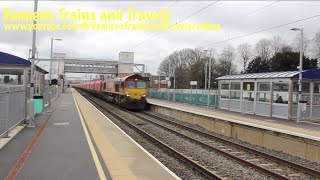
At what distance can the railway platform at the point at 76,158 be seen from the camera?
26.8ft

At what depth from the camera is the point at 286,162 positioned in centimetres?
1159

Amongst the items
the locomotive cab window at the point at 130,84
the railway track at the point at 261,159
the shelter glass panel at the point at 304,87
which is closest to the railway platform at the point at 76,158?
the railway track at the point at 261,159

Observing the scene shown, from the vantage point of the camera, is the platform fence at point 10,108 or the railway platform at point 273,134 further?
the railway platform at point 273,134

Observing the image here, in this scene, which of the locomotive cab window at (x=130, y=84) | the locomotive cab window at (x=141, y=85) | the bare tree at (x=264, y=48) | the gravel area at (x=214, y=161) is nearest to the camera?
the gravel area at (x=214, y=161)

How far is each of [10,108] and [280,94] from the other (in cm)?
1574

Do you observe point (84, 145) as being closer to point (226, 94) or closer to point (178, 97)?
point (226, 94)

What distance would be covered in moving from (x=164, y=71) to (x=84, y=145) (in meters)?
103

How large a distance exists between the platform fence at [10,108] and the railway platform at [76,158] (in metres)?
0.50

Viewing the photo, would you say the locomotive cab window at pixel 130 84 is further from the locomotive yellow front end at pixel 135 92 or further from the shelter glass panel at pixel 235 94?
the shelter glass panel at pixel 235 94

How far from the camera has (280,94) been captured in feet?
77.1

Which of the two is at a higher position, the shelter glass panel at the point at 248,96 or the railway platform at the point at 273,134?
the shelter glass panel at the point at 248,96

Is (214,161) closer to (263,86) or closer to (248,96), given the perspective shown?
(263,86)

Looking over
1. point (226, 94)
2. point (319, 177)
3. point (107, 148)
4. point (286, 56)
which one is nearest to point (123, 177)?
point (107, 148)

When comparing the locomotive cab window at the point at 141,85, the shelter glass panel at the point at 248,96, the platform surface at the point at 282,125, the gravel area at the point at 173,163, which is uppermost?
the locomotive cab window at the point at 141,85
